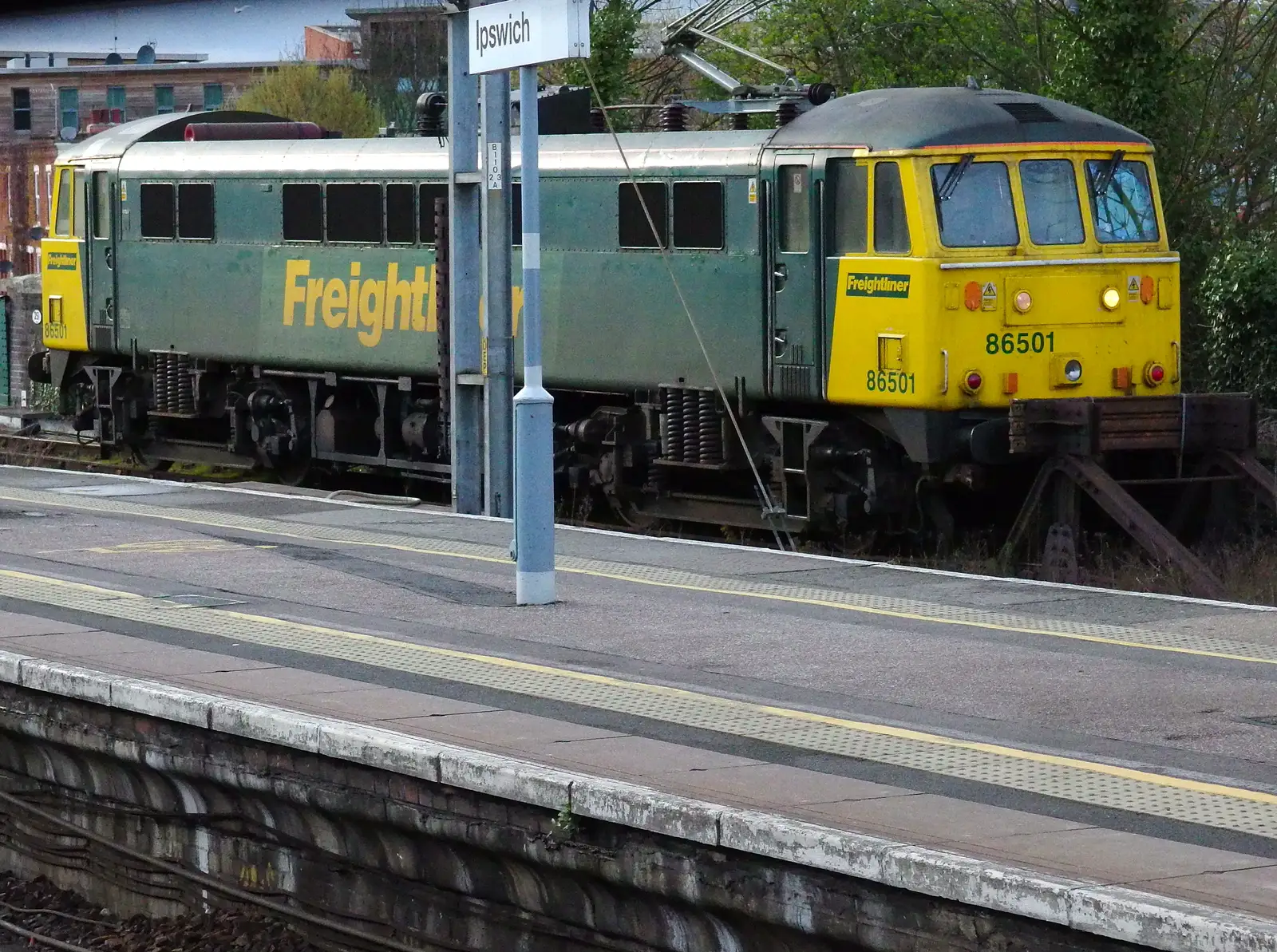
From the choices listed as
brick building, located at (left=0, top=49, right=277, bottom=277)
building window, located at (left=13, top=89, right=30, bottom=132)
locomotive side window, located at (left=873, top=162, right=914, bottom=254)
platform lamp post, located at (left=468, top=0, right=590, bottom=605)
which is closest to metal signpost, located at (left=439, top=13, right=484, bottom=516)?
locomotive side window, located at (left=873, top=162, right=914, bottom=254)

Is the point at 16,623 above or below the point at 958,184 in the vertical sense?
below

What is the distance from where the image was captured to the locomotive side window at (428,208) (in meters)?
19.3

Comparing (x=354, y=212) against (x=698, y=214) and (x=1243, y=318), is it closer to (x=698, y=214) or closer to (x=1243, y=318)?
(x=698, y=214)

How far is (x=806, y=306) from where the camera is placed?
1623 centimetres

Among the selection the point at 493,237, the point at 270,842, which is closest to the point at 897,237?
the point at 493,237

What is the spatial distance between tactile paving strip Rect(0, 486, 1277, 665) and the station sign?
3.12m

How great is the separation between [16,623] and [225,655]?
1.51m

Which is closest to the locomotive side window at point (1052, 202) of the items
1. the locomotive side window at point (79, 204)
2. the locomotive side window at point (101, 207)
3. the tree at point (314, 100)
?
the locomotive side window at point (101, 207)

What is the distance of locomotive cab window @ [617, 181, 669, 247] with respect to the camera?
56.9ft

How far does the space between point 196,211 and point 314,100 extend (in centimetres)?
2641

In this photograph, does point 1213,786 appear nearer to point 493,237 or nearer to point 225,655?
point 225,655

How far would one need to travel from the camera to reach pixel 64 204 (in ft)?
79.9

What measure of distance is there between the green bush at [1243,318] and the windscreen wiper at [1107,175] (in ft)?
13.4

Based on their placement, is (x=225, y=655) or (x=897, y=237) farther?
(x=897, y=237)
